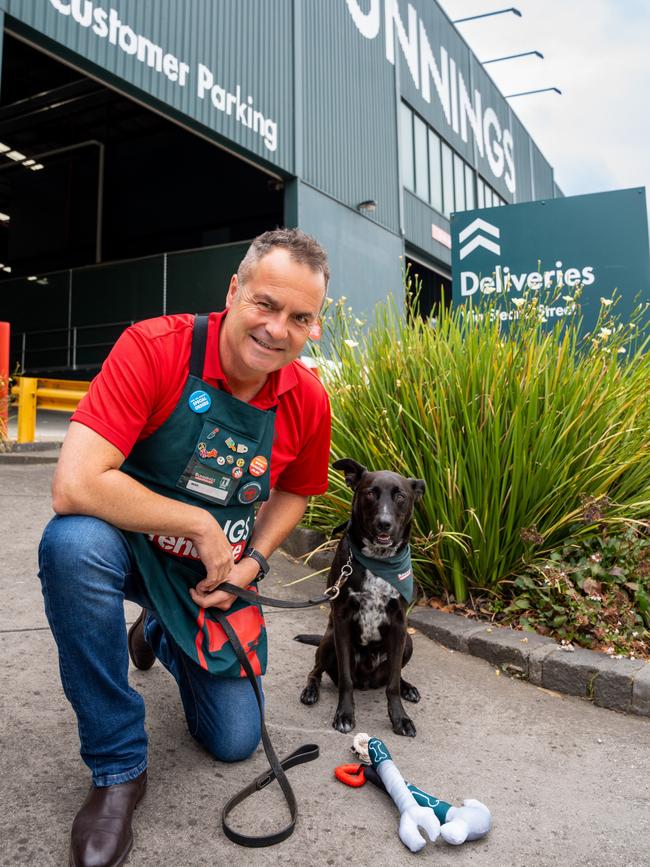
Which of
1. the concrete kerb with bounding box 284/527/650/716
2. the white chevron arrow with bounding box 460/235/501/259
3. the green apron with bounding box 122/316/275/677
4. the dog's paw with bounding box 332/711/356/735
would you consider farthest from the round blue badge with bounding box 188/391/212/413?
the white chevron arrow with bounding box 460/235/501/259

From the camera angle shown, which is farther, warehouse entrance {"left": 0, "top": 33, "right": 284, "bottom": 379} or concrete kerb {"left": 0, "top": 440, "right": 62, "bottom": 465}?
warehouse entrance {"left": 0, "top": 33, "right": 284, "bottom": 379}

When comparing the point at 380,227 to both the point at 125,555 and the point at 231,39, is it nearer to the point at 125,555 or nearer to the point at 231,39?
the point at 231,39

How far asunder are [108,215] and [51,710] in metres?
17.3

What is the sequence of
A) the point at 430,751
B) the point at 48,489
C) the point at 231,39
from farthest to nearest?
the point at 231,39
the point at 48,489
the point at 430,751

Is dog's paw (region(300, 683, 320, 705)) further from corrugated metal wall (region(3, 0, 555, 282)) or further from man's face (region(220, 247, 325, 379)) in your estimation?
corrugated metal wall (region(3, 0, 555, 282))

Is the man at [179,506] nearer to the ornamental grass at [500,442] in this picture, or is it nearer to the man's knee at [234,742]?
the man's knee at [234,742]

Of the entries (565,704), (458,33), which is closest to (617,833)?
(565,704)

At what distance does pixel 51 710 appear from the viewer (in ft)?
7.38

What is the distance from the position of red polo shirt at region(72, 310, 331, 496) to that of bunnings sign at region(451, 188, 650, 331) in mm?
5193

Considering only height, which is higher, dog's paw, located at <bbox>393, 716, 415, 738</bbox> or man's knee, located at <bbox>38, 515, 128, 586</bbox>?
man's knee, located at <bbox>38, 515, 128, 586</bbox>

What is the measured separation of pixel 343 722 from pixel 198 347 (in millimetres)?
1453

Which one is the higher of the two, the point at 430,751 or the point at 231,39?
the point at 231,39

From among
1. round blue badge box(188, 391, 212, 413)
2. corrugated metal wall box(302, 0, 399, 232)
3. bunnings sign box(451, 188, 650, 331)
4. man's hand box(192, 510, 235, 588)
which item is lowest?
man's hand box(192, 510, 235, 588)

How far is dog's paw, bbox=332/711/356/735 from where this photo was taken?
2.34 m
